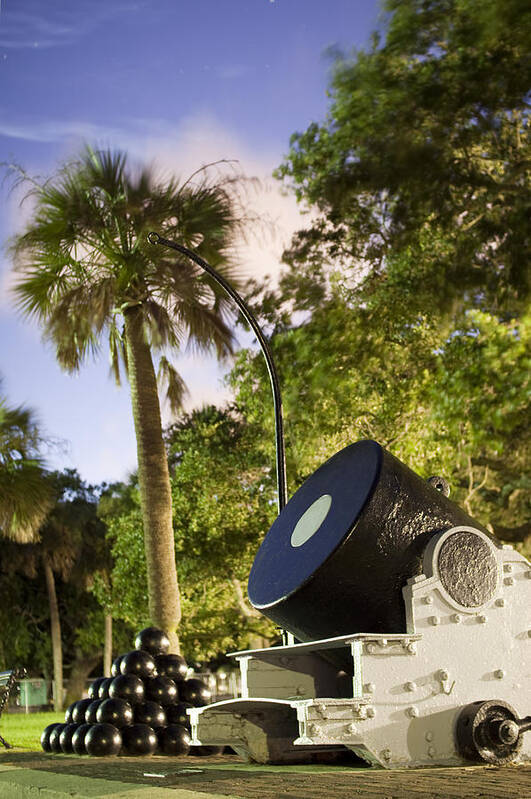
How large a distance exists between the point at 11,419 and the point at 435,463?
1005cm

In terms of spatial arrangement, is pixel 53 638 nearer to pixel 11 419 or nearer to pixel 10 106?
pixel 11 419

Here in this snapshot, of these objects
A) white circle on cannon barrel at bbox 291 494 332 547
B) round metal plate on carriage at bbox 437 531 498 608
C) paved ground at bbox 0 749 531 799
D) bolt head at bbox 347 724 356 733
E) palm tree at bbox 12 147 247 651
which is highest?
palm tree at bbox 12 147 247 651

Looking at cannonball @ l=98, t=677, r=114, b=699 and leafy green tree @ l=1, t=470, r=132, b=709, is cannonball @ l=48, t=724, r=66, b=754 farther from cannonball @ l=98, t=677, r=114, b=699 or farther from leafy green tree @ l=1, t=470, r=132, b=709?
leafy green tree @ l=1, t=470, r=132, b=709

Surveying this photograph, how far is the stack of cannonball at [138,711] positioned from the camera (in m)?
9.97

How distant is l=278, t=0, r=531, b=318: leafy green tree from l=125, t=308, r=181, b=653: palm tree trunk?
4051 mm

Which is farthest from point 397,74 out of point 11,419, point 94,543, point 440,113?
point 94,543

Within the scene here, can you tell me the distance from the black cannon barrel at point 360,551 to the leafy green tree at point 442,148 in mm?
6430

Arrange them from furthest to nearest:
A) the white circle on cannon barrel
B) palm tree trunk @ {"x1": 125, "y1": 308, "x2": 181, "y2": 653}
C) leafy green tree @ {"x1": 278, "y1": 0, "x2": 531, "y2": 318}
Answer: palm tree trunk @ {"x1": 125, "y1": 308, "x2": 181, "y2": 653} < leafy green tree @ {"x1": 278, "y1": 0, "x2": 531, "y2": 318} < the white circle on cannon barrel

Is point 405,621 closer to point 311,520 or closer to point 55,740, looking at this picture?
point 311,520

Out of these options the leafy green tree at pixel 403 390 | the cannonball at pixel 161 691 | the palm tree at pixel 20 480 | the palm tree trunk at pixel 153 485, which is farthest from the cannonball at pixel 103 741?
the palm tree at pixel 20 480

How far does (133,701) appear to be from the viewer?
10656mm

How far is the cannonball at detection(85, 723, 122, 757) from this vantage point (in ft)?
32.3

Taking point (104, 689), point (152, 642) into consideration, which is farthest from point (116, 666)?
point (152, 642)

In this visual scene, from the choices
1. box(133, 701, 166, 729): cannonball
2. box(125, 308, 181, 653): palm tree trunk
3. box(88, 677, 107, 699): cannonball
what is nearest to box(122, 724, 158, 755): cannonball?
box(133, 701, 166, 729): cannonball
